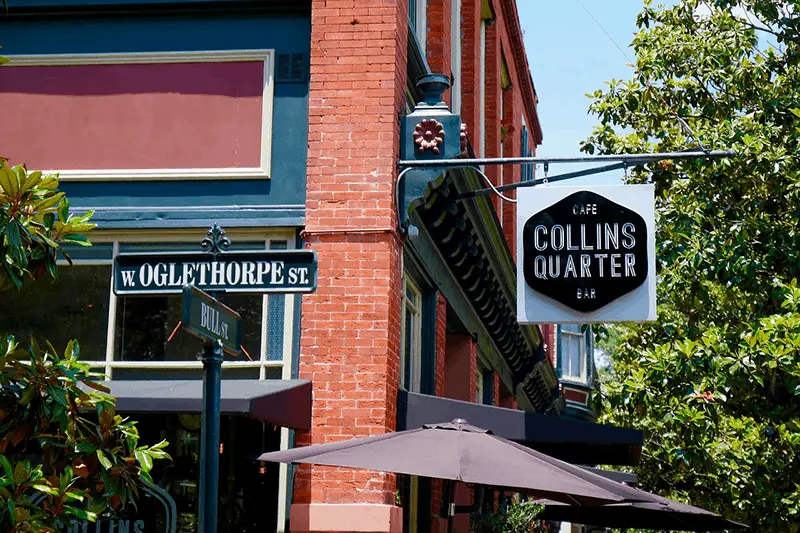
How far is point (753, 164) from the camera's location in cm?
1496

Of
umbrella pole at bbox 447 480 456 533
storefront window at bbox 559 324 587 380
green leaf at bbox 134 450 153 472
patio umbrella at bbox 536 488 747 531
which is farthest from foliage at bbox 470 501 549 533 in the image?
storefront window at bbox 559 324 587 380

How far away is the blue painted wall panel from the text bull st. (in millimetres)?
3967

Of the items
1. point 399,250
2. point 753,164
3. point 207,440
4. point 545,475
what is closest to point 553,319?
point 399,250

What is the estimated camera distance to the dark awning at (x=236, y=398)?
29.3ft

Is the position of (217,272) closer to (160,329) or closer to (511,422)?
(160,329)

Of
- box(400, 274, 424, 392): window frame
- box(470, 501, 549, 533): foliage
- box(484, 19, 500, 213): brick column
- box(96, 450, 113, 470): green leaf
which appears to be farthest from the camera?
box(484, 19, 500, 213): brick column

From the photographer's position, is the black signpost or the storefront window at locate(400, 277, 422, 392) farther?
the storefront window at locate(400, 277, 422, 392)

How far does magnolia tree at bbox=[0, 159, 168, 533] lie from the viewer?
21.0 ft

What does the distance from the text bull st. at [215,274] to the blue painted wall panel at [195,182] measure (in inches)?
156

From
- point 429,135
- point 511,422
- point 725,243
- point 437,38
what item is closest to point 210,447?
point 429,135

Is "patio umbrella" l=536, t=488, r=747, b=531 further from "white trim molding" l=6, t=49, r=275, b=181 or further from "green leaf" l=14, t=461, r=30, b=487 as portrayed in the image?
"green leaf" l=14, t=461, r=30, b=487

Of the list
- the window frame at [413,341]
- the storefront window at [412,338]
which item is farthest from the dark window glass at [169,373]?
the storefront window at [412,338]

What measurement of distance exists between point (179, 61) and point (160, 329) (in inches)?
97.3

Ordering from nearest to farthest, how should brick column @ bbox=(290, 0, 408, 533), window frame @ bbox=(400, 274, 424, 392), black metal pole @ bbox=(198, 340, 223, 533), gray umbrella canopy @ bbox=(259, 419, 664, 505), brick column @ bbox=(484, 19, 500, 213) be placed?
black metal pole @ bbox=(198, 340, 223, 533) < gray umbrella canopy @ bbox=(259, 419, 664, 505) < brick column @ bbox=(290, 0, 408, 533) < window frame @ bbox=(400, 274, 424, 392) < brick column @ bbox=(484, 19, 500, 213)
